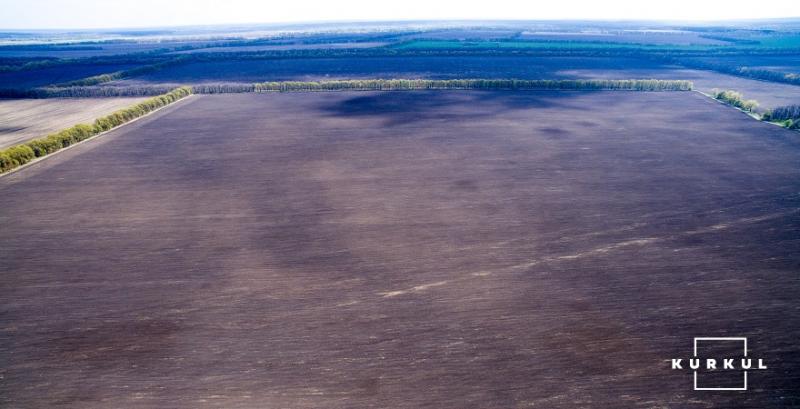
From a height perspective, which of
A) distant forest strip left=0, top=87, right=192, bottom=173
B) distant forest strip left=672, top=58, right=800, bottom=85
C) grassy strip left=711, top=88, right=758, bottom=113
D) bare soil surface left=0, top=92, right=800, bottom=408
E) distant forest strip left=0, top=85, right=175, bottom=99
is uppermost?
distant forest strip left=672, top=58, right=800, bottom=85

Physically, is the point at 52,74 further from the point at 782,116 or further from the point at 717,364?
the point at 782,116

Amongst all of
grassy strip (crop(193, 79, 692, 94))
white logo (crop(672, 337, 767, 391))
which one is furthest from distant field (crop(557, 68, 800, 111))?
white logo (crop(672, 337, 767, 391))

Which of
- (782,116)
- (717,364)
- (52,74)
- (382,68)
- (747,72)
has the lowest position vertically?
(717,364)

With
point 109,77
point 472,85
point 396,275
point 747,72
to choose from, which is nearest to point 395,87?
point 472,85

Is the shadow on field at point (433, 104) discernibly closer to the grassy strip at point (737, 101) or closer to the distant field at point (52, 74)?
the grassy strip at point (737, 101)

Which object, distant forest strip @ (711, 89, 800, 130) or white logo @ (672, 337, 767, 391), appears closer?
white logo @ (672, 337, 767, 391)

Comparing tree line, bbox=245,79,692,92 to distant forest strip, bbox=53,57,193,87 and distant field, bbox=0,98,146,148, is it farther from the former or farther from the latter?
distant forest strip, bbox=53,57,193,87

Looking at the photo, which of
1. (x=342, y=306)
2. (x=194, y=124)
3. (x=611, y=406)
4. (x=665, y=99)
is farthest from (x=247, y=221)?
(x=665, y=99)
